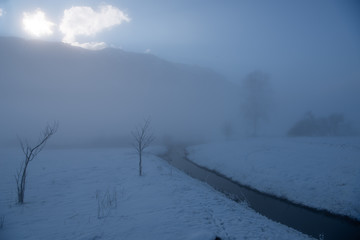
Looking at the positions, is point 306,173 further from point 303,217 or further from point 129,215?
point 129,215

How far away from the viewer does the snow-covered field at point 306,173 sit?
12805 millimetres

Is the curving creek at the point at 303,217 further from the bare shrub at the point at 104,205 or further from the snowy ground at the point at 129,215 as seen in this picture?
the bare shrub at the point at 104,205

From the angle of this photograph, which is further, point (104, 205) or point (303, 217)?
point (303, 217)

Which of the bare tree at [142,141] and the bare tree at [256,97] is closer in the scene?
the bare tree at [142,141]

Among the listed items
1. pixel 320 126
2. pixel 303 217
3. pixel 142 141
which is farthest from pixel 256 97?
pixel 303 217

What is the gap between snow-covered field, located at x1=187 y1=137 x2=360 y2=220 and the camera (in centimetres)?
1280

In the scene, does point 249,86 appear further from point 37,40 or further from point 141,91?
point 37,40

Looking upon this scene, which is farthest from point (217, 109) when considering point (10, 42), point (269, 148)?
point (10, 42)

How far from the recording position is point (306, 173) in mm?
16719

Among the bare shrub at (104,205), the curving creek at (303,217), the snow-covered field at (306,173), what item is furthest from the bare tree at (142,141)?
the snow-covered field at (306,173)

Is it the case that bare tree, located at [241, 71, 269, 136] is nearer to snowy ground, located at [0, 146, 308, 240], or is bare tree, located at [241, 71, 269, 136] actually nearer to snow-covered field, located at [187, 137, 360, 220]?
snow-covered field, located at [187, 137, 360, 220]

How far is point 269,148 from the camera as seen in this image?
26531 millimetres

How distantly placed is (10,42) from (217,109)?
629 feet

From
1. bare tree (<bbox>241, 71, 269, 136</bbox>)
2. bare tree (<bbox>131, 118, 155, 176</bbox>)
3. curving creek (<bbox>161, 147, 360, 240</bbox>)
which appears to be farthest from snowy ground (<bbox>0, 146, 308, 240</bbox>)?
bare tree (<bbox>241, 71, 269, 136</bbox>)
